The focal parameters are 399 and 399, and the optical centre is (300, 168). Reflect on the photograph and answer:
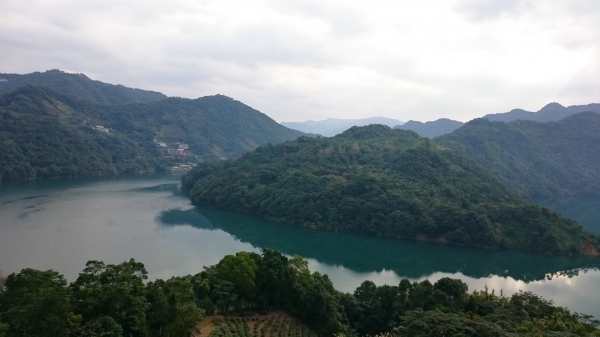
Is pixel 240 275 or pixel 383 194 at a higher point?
pixel 383 194

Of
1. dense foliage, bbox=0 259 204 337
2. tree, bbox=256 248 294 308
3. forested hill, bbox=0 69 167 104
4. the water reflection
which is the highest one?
forested hill, bbox=0 69 167 104

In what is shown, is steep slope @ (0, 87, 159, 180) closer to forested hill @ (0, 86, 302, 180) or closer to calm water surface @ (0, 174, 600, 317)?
forested hill @ (0, 86, 302, 180)

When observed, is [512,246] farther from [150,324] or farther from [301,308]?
[150,324]

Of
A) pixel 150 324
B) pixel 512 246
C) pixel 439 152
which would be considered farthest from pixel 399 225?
pixel 150 324

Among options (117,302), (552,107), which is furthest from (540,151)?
(117,302)

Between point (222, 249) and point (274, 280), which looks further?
point (222, 249)

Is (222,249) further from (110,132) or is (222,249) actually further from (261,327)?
(110,132)

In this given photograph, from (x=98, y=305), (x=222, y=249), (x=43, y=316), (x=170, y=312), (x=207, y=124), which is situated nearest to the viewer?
(x=43, y=316)

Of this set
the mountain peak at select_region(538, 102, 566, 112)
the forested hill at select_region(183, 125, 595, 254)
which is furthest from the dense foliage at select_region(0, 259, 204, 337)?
the mountain peak at select_region(538, 102, 566, 112)
